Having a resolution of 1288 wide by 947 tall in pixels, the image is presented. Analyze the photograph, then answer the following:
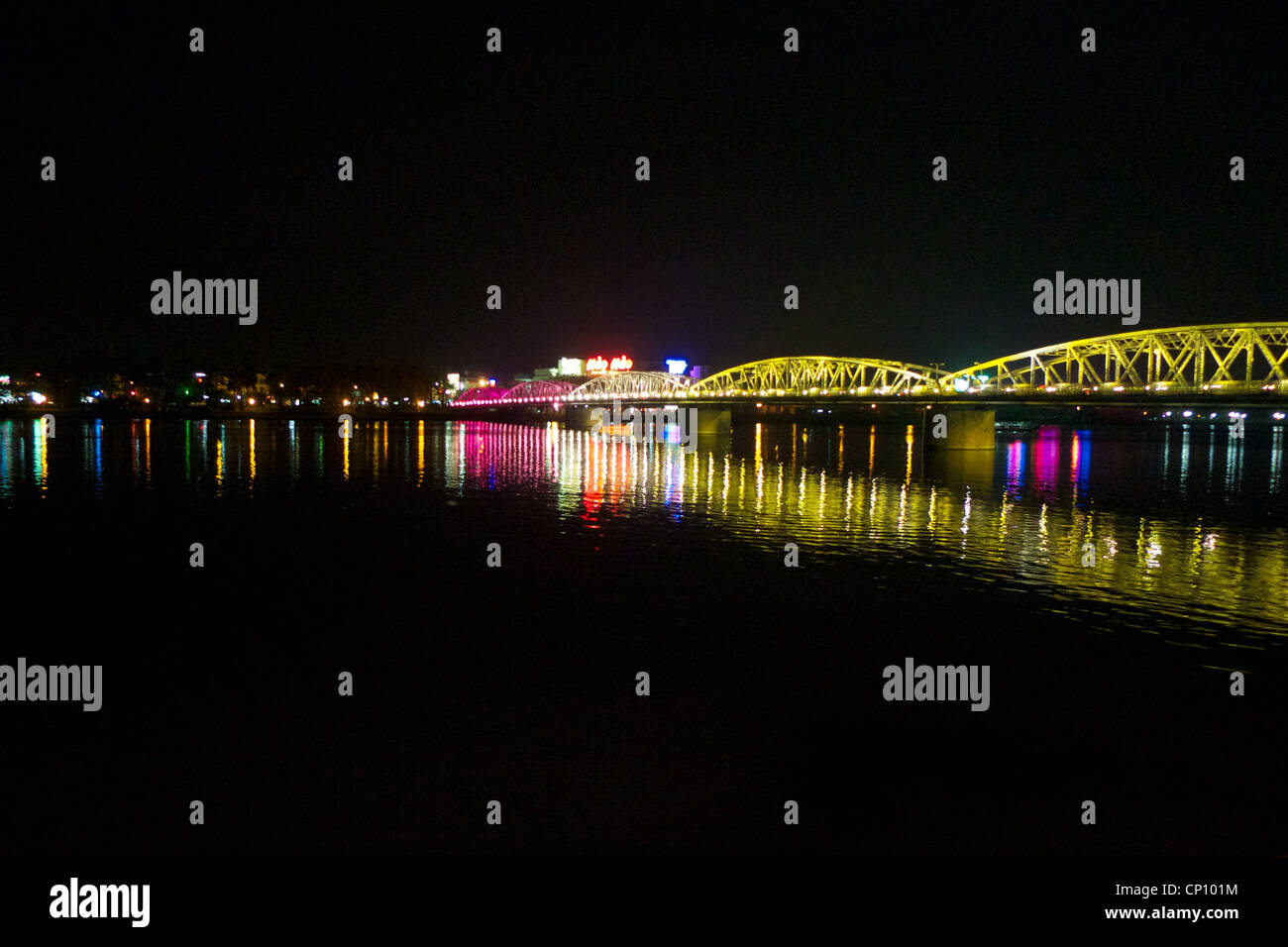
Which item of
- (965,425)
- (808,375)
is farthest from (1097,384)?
(808,375)

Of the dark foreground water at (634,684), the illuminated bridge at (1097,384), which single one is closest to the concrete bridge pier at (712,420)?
the illuminated bridge at (1097,384)

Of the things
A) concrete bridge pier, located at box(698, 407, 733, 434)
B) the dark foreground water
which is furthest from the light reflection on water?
concrete bridge pier, located at box(698, 407, 733, 434)

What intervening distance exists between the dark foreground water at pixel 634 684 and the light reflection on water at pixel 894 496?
1.02ft

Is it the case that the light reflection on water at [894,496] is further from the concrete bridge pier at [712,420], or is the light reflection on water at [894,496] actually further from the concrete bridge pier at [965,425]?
the concrete bridge pier at [712,420]

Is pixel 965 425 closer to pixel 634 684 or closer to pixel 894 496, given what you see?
pixel 894 496

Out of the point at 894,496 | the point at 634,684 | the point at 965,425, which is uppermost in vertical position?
the point at 965,425

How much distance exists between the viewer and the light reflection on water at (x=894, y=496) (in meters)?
22.4

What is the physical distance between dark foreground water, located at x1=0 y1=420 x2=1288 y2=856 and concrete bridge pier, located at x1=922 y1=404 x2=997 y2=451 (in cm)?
4329

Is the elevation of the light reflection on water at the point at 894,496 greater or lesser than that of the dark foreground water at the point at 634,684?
greater

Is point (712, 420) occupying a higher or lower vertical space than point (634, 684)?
higher

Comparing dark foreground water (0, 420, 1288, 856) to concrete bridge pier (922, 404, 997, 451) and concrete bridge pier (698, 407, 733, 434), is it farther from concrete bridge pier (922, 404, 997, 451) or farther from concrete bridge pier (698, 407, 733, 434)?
concrete bridge pier (698, 407, 733, 434)

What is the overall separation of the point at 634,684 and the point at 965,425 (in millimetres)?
68841

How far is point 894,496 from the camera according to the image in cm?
4262
